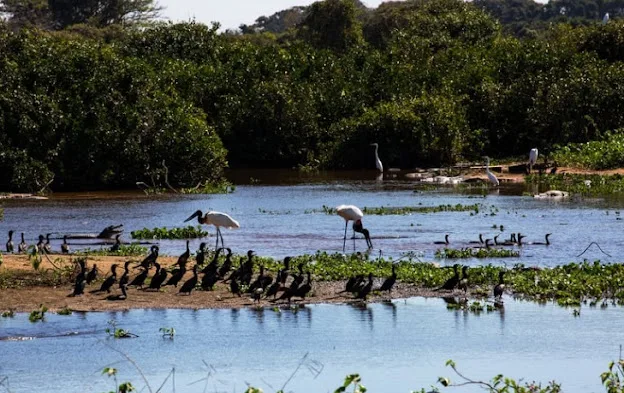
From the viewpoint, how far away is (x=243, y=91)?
158 feet

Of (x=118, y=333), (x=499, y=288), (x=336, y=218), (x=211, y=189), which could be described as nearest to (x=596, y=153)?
(x=211, y=189)

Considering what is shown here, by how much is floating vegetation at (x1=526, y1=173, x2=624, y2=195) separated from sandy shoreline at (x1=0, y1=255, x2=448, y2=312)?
56.1ft

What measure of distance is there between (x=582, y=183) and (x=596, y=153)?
4542 mm

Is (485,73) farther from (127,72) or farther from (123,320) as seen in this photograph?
(123,320)

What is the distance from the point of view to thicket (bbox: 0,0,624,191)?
3694 centimetres

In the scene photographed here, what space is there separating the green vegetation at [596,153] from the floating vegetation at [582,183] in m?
1.40

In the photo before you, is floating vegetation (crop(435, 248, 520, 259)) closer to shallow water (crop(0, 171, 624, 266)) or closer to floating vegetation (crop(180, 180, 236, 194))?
shallow water (crop(0, 171, 624, 266))

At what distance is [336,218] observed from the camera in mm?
28266

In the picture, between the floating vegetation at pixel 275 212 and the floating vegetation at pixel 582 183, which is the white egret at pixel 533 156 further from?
the floating vegetation at pixel 275 212

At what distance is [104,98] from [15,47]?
3918 millimetres

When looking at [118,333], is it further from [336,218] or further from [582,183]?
[582,183]

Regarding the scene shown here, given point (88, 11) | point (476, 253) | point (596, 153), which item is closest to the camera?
point (476, 253)

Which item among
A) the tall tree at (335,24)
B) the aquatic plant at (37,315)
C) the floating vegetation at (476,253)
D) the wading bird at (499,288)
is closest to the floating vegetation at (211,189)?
the floating vegetation at (476,253)

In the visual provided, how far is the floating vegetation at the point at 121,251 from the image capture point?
66.7 ft
